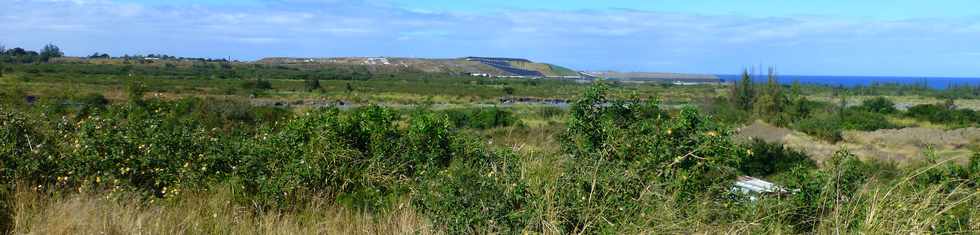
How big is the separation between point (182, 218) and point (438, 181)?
1558 millimetres

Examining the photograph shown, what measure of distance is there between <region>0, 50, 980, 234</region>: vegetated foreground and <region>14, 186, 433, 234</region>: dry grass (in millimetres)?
14

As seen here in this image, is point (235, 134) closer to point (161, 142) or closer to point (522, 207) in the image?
point (161, 142)

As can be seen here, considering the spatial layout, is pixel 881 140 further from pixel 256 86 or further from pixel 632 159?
pixel 256 86

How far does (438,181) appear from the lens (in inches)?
189

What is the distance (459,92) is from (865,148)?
2589 inches

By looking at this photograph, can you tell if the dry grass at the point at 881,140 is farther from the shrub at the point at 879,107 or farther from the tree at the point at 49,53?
the tree at the point at 49,53

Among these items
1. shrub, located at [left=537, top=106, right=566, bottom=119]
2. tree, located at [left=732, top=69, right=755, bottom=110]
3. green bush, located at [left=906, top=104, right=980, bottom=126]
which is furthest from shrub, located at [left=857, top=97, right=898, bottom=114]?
shrub, located at [left=537, top=106, right=566, bottom=119]

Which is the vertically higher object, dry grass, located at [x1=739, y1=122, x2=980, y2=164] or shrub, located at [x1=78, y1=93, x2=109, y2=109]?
shrub, located at [x1=78, y1=93, x2=109, y2=109]

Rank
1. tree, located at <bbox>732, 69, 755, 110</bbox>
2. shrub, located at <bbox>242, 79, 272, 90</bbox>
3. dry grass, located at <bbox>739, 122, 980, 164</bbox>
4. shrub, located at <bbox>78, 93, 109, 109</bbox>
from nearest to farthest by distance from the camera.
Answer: shrub, located at <bbox>78, 93, 109, 109</bbox> → dry grass, located at <bbox>739, 122, 980, 164</bbox> → tree, located at <bbox>732, 69, 755, 110</bbox> → shrub, located at <bbox>242, 79, 272, 90</bbox>

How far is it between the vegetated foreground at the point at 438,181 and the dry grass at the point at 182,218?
0.04 feet

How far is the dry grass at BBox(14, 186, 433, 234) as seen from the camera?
4.56 m

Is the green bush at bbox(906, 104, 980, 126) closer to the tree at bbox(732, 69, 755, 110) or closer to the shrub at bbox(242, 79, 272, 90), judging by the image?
the tree at bbox(732, 69, 755, 110)

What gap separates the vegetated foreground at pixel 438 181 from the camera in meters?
4.36

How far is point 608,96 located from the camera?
6309 mm
